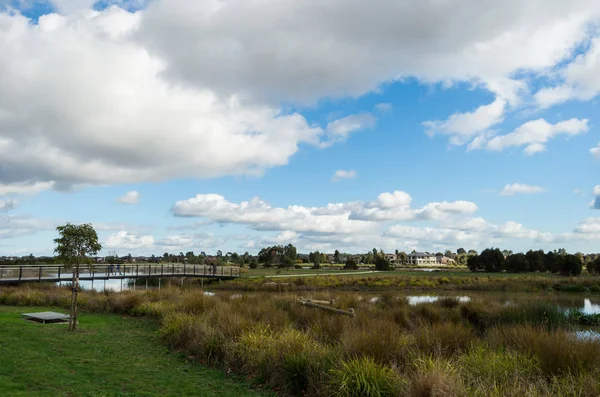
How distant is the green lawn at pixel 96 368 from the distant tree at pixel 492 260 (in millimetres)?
79631

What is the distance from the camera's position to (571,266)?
58875 mm

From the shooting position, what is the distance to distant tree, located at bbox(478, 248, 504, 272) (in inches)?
3177

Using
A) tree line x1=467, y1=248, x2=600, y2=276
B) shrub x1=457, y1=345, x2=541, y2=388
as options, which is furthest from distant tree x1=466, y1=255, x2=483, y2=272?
shrub x1=457, y1=345, x2=541, y2=388

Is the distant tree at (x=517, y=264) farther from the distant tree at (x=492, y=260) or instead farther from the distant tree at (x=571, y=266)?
the distant tree at (x=571, y=266)

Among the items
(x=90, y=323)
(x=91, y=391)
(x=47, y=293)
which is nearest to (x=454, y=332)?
(x=91, y=391)

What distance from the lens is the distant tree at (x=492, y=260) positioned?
Answer: 265 ft

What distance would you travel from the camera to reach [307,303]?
45.7ft

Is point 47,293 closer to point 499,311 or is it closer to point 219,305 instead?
point 219,305

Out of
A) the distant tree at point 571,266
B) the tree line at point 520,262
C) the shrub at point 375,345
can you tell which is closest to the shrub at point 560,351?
the shrub at point 375,345

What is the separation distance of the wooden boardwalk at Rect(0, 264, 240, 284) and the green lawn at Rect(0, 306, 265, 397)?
19.0 m

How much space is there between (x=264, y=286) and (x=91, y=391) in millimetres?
31176

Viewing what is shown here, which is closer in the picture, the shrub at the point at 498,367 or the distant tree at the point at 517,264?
the shrub at the point at 498,367

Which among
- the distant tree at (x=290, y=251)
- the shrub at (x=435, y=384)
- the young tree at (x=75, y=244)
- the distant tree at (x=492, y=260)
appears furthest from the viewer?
the distant tree at (x=290, y=251)

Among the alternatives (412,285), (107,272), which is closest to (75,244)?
(107,272)
